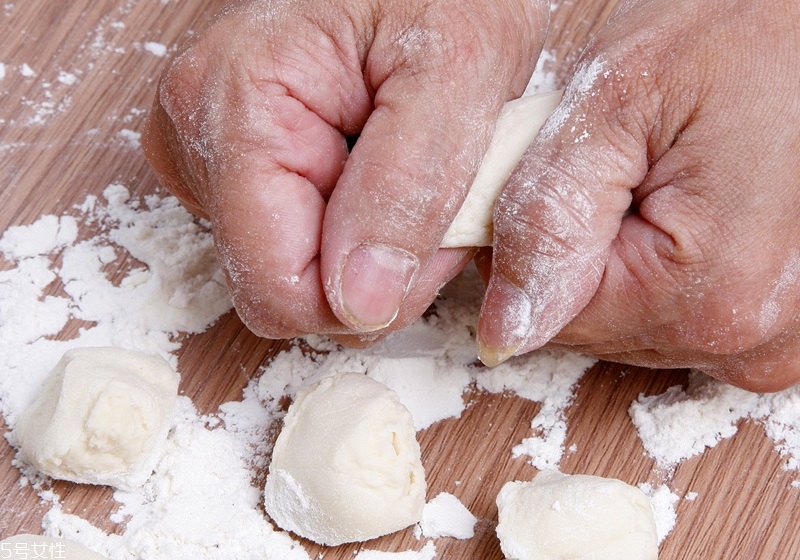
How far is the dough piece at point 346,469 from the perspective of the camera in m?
1.18

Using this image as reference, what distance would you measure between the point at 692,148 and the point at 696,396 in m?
0.41

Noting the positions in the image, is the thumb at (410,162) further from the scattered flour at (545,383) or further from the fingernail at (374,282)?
the scattered flour at (545,383)

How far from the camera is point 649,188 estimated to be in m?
1.12

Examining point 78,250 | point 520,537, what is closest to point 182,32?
point 78,250

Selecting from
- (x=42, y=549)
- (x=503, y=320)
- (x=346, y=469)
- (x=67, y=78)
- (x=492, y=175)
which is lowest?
(x=42, y=549)

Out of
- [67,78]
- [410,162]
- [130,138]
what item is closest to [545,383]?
[410,162]

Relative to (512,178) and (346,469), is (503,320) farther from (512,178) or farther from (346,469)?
(346,469)

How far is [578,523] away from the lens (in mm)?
1149

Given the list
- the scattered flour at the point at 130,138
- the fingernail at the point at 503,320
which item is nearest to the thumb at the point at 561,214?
the fingernail at the point at 503,320

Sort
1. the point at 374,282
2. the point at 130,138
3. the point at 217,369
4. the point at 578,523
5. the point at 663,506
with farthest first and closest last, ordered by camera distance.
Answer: the point at 130,138 → the point at 217,369 → the point at 663,506 → the point at 578,523 → the point at 374,282

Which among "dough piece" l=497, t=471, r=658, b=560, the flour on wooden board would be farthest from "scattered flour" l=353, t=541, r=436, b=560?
"dough piece" l=497, t=471, r=658, b=560

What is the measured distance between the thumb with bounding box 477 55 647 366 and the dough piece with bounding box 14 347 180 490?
46cm

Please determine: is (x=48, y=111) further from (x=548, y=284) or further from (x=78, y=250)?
(x=548, y=284)

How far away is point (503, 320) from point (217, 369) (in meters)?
0.47
